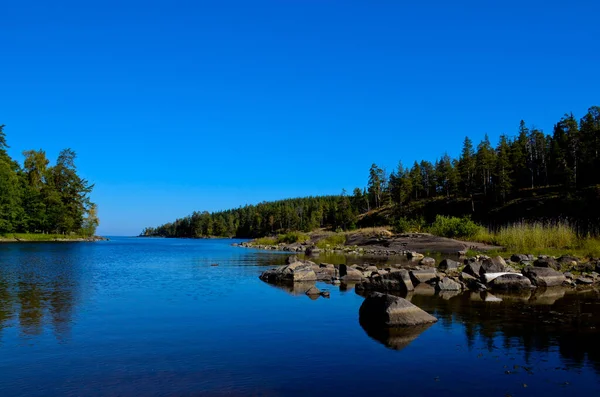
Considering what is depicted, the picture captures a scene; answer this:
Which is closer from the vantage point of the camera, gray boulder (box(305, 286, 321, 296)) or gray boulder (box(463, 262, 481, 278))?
gray boulder (box(305, 286, 321, 296))

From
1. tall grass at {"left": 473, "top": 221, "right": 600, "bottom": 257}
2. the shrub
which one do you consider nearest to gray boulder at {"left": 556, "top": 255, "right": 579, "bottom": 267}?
tall grass at {"left": 473, "top": 221, "right": 600, "bottom": 257}

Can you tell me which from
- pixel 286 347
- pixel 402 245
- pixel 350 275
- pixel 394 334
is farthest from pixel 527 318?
pixel 402 245

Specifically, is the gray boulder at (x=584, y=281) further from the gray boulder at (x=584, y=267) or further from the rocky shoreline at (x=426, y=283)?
the gray boulder at (x=584, y=267)

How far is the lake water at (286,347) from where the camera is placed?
7.84 metres

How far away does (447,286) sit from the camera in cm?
1938

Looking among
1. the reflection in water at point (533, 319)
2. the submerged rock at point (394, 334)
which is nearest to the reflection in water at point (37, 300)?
the submerged rock at point (394, 334)

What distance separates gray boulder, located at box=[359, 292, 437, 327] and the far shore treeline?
53649 millimetres

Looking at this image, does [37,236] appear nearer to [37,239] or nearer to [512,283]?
[37,239]

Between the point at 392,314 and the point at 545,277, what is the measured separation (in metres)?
11.9

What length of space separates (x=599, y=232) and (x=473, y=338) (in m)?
31.6

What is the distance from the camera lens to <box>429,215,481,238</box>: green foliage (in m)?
50.2

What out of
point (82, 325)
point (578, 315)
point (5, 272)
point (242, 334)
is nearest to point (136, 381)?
point (242, 334)

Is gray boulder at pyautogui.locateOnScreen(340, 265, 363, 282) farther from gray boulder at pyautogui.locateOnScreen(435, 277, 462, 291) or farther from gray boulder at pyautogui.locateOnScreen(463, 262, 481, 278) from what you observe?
gray boulder at pyautogui.locateOnScreen(463, 262, 481, 278)

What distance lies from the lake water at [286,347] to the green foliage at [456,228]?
110 ft
